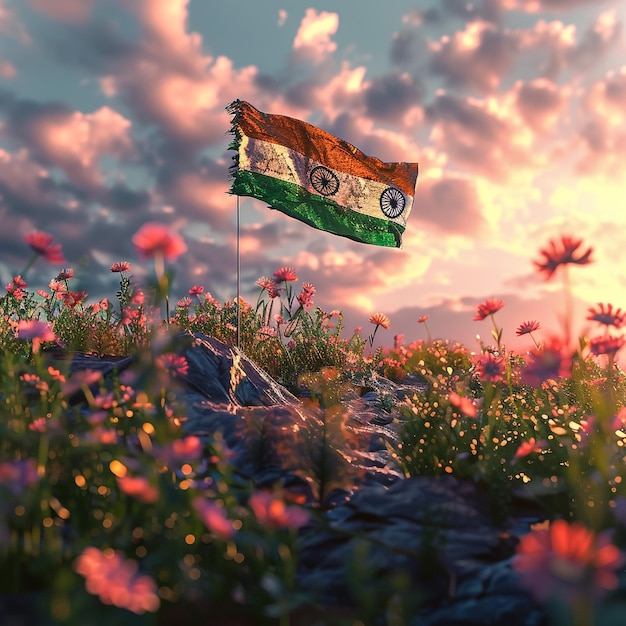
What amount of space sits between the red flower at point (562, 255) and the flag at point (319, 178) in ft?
28.1

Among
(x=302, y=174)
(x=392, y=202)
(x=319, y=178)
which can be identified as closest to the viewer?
(x=302, y=174)

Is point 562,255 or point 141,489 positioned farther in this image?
point 562,255

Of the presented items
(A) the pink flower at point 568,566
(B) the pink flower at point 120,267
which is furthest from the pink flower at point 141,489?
(B) the pink flower at point 120,267

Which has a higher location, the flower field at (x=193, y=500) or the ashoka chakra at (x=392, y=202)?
the ashoka chakra at (x=392, y=202)

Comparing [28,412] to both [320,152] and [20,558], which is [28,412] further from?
[320,152]

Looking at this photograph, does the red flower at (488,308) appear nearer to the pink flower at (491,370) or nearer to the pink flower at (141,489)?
the pink flower at (491,370)

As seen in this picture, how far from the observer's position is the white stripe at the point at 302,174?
11.1 m

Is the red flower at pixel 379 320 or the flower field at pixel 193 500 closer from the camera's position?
the flower field at pixel 193 500

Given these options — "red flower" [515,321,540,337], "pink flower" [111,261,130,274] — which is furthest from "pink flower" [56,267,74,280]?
"red flower" [515,321,540,337]

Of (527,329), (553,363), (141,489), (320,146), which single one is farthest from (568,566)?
(320,146)

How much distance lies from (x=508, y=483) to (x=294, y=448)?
3.91 ft

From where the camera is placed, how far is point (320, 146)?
42.4 ft

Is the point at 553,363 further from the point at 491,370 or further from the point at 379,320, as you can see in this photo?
the point at 379,320

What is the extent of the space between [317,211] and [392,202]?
2532 millimetres
